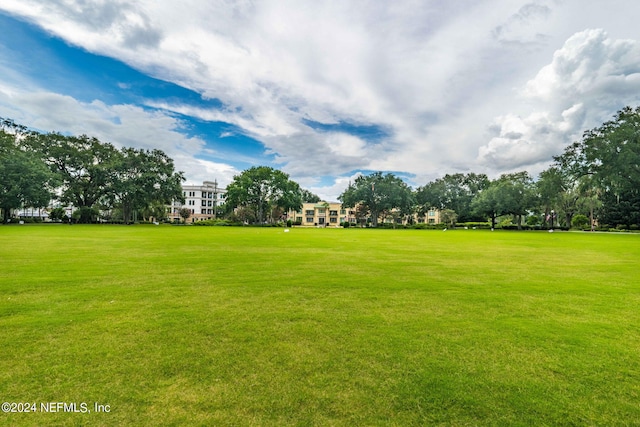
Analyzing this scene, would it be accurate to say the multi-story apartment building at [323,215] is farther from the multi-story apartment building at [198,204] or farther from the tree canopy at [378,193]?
the multi-story apartment building at [198,204]

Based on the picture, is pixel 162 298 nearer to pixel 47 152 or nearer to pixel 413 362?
pixel 413 362

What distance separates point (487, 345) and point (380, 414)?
207 centimetres

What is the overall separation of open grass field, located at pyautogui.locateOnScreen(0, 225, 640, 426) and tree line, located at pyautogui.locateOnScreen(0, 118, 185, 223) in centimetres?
4450

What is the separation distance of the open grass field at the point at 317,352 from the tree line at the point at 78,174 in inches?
1752

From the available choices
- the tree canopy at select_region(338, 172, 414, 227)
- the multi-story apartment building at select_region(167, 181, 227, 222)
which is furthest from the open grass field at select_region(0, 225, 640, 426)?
the multi-story apartment building at select_region(167, 181, 227, 222)

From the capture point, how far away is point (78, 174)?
161 ft

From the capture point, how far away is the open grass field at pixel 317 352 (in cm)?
258

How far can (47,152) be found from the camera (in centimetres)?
4656

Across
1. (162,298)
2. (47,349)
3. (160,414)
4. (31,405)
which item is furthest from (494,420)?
(162,298)

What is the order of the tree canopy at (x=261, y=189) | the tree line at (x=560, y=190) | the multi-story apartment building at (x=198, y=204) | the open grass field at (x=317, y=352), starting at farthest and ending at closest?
the multi-story apartment building at (x=198, y=204), the tree canopy at (x=261, y=189), the tree line at (x=560, y=190), the open grass field at (x=317, y=352)

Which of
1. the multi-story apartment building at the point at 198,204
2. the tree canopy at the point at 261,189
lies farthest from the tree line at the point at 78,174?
the multi-story apartment building at the point at 198,204

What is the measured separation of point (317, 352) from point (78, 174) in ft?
197

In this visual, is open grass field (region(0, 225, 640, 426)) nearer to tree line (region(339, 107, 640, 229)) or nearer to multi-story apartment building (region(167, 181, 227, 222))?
tree line (region(339, 107, 640, 229))

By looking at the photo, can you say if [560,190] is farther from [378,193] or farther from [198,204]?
[198,204]
